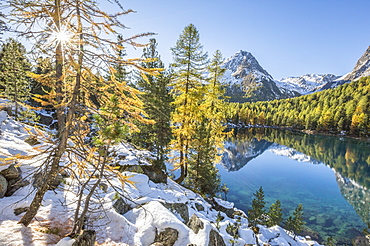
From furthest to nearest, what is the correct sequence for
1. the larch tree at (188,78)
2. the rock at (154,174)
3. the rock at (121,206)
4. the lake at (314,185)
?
the lake at (314,185)
the larch tree at (188,78)
the rock at (154,174)
the rock at (121,206)

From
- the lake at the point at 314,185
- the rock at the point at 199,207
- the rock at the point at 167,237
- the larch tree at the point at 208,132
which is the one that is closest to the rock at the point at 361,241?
the lake at the point at 314,185

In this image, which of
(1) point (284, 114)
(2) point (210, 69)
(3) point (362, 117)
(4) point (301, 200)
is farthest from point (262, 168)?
(1) point (284, 114)

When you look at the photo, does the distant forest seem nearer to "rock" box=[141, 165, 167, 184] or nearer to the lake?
the lake

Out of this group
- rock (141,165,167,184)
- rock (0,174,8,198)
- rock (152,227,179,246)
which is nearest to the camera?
rock (0,174,8,198)

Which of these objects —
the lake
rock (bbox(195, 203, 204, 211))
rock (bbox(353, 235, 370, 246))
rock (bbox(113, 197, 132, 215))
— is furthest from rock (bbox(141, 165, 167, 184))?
rock (bbox(353, 235, 370, 246))

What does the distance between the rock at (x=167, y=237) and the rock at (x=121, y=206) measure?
181 centimetres

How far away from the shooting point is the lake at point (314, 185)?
1803 cm

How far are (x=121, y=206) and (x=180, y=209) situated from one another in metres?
2.89

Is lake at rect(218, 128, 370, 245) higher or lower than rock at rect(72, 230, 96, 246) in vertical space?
lower

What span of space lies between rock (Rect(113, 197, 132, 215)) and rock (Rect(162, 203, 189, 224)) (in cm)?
175

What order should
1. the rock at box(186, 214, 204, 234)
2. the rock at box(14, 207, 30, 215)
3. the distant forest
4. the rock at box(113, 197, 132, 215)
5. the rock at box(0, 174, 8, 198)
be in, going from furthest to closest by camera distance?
the distant forest → the rock at box(113, 197, 132, 215) → the rock at box(186, 214, 204, 234) → the rock at box(0, 174, 8, 198) → the rock at box(14, 207, 30, 215)

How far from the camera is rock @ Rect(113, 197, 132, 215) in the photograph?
6520mm

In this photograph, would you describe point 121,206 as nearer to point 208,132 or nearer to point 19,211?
point 19,211

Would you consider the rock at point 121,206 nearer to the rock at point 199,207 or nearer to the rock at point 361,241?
the rock at point 199,207
